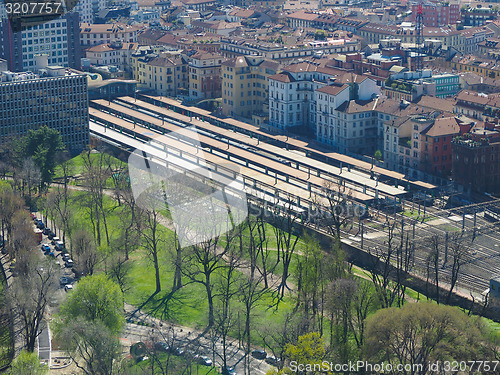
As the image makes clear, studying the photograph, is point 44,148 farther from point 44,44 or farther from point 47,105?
point 44,44

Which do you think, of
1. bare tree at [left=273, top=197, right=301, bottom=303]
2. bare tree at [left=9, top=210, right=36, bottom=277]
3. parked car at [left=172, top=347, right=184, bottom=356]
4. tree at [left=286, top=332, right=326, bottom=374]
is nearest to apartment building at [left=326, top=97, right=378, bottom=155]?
bare tree at [left=273, top=197, right=301, bottom=303]

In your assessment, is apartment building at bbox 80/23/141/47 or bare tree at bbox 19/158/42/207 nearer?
bare tree at bbox 19/158/42/207

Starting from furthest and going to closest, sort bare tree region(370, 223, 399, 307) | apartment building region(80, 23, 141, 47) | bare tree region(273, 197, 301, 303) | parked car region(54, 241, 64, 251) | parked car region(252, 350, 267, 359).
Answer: apartment building region(80, 23, 141, 47) < parked car region(54, 241, 64, 251) < bare tree region(273, 197, 301, 303) < bare tree region(370, 223, 399, 307) < parked car region(252, 350, 267, 359)

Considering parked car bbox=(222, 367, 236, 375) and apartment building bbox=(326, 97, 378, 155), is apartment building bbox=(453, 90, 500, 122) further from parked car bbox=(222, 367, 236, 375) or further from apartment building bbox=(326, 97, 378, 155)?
parked car bbox=(222, 367, 236, 375)

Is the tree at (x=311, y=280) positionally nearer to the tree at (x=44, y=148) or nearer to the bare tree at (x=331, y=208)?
the bare tree at (x=331, y=208)

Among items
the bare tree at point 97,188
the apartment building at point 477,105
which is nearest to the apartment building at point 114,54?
the bare tree at point 97,188

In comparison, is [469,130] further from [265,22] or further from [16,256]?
[265,22]

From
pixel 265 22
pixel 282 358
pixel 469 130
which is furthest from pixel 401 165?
pixel 265 22
